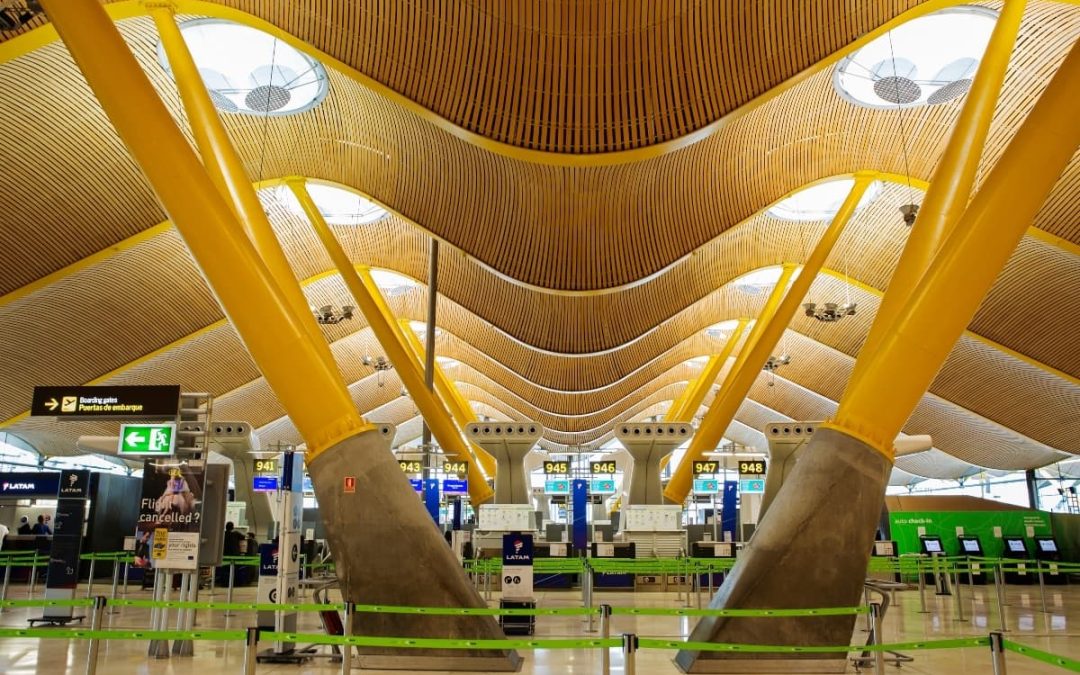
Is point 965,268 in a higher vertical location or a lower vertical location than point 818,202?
lower

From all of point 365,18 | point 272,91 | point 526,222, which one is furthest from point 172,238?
point 365,18

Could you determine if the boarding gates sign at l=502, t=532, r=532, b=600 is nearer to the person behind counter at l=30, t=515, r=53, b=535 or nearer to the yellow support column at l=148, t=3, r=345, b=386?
the yellow support column at l=148, t=3, r=345, b=386

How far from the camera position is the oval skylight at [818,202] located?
2723 centimetres

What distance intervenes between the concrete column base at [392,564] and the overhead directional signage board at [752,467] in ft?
66.3

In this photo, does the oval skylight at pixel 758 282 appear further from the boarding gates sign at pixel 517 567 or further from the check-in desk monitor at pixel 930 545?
the boarding gates sign at pixel 517 567

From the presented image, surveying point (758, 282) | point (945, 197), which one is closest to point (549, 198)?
point (945, 197)

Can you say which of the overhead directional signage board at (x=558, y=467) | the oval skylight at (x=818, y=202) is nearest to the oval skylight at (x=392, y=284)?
the overhead directional signage board at (x=558, y=467)

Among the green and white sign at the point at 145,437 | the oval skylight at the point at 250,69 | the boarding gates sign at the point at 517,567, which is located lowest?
the boarding gates sign at the point at 517,567

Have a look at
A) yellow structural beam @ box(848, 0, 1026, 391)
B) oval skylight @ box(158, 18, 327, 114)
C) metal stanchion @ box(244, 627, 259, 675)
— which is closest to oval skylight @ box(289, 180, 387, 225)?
oval skylight @ box(158, 18, 327, 114)

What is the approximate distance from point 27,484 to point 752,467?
23957 millimetres

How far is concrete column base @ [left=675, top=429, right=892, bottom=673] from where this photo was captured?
30.5 feet

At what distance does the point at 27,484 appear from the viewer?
Answer: 1085 inches

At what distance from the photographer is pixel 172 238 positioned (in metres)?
25.5

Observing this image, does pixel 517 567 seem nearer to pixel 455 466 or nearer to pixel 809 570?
pixel 809 570
